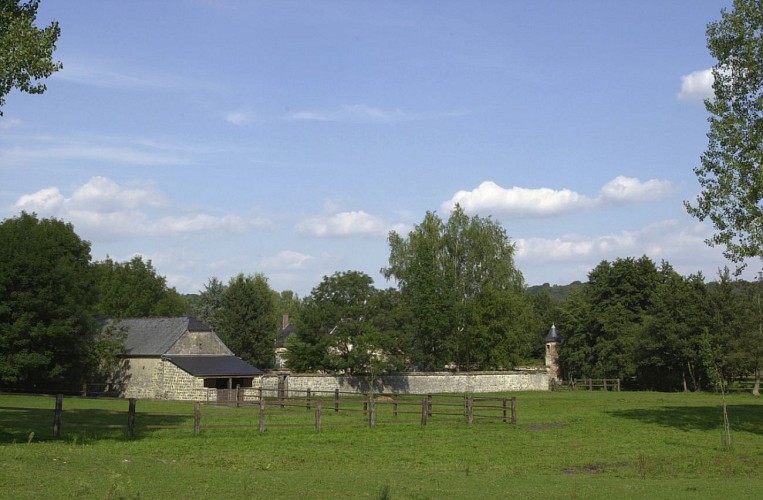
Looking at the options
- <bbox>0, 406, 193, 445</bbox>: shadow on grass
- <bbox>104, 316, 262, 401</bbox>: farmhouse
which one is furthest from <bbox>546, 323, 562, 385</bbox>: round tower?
<bbox>0, 406, 193, 445</bbox>: shadow on grass

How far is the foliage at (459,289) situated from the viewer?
61.0 metres

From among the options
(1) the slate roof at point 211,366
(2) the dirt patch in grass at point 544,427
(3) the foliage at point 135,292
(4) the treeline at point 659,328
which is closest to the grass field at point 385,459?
(2) the dirt patch in grass at point 544,427

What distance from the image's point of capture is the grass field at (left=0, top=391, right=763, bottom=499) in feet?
44.0

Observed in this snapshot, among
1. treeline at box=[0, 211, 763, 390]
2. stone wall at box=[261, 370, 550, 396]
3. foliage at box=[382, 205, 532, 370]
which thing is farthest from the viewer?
foliage at box=[382, 205, 532, 370]

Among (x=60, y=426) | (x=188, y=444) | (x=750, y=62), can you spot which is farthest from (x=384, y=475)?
(x=750, y=62)

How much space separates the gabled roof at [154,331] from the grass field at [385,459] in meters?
21.6

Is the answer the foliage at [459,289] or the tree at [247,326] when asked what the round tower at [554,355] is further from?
the tree at [247,326]

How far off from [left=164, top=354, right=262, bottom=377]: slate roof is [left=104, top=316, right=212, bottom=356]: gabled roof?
1.55m

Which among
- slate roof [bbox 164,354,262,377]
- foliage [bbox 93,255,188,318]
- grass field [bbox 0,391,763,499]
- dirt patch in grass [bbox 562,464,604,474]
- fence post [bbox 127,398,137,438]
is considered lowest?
dirt patch in grass [bbox 562,464,604,474]

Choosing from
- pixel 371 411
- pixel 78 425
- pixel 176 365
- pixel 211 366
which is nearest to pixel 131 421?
pixel 78 425

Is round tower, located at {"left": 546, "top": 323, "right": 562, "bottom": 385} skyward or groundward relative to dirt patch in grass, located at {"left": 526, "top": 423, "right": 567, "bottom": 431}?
skyward

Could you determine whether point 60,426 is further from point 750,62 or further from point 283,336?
point 283,336

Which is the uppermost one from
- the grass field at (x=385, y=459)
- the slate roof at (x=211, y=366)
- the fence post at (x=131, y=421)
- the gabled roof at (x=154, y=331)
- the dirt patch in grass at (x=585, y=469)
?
the gabled roof at (x=154, y=331)

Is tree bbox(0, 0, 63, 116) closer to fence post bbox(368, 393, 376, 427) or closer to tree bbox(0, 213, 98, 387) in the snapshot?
fence post bbox(368, 393, 376, 427)
